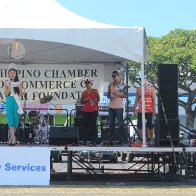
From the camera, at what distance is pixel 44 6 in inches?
456

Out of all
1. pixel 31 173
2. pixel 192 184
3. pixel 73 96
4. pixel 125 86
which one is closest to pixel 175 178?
pixel 192 184

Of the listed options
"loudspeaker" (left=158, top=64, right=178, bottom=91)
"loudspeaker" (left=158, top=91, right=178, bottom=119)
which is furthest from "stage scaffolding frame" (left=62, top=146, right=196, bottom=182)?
"loudspeaker" (left=158, top=64, right=178, bottom=91)

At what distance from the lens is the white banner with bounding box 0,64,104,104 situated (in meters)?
15.1

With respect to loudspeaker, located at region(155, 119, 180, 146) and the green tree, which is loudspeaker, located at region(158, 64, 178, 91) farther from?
the green tree

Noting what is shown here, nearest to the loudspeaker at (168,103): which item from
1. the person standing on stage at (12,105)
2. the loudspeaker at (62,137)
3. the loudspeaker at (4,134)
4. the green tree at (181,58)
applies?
the loudspeaker at (62,137)

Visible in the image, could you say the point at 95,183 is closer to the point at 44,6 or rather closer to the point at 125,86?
the point at 125,86

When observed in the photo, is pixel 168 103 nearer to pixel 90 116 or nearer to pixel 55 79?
pixel 90 116

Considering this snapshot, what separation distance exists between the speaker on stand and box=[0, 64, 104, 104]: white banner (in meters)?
4.33

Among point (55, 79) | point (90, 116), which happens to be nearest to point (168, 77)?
point (90, 116)

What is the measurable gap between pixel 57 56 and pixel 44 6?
3149mm

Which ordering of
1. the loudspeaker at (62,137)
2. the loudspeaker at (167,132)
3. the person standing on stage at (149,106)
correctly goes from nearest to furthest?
the loudspeaker at (167,132) < the loudspeaker at (62,137) < the person standing on stage at (149,106)

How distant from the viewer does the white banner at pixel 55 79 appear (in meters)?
15.1

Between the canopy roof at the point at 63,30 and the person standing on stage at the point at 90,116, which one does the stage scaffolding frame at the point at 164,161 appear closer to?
the person standing on stage at the point at 90,116

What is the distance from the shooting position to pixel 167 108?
35.7ft
